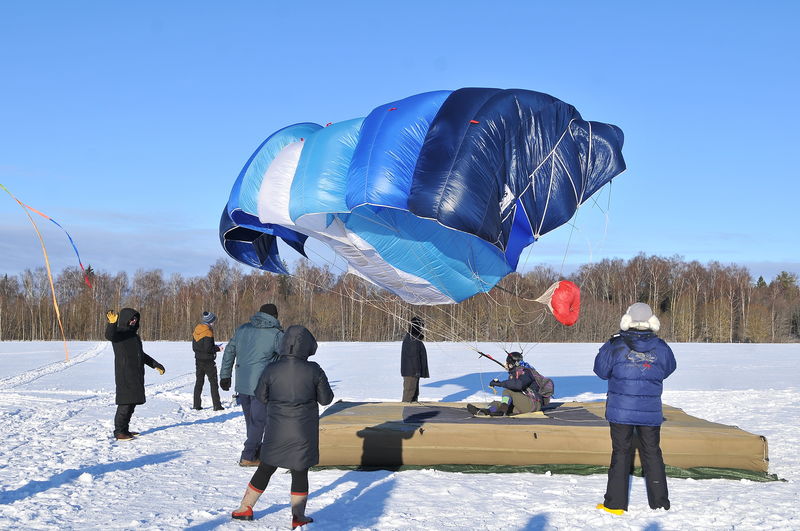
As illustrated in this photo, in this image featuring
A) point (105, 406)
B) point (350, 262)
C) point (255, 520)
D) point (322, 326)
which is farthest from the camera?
point (322, 326)

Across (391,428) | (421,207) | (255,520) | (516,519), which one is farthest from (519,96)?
(255,520)

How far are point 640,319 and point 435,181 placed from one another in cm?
210

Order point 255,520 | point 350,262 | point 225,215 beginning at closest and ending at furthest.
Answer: point 255,520
point 225,215
point 350,262

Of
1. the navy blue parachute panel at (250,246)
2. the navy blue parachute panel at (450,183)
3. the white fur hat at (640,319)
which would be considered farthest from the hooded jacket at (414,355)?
the white fur hat at (640,319)

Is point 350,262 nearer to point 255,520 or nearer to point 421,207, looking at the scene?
point 421,207

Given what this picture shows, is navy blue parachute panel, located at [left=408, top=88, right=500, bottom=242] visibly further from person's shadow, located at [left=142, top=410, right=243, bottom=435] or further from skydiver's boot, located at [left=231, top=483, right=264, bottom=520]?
person's shadow, located at [left=142, top=410, right=243, bottom=435]

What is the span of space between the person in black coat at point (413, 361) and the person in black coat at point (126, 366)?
3.64 meters

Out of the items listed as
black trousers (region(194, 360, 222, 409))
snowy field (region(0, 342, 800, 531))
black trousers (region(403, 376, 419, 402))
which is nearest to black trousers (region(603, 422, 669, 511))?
snowy field (region(0, 342, 800, 531))

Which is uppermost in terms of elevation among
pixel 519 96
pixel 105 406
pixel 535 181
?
pixel 519 96

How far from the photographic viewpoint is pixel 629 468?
5000 mm

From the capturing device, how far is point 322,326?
157 ft

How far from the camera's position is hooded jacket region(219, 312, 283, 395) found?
6410 millimetres

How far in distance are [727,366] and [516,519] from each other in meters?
16.9

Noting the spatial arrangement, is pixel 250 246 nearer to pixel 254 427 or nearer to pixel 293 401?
pixel 254 427
